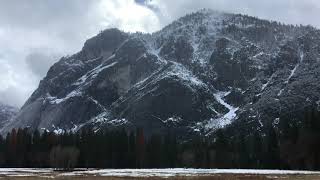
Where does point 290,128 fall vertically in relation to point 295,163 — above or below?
above

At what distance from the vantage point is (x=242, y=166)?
646ft

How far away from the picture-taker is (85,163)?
192 m

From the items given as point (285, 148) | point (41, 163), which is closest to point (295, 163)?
point (285, 148)

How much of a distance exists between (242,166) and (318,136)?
53.1m

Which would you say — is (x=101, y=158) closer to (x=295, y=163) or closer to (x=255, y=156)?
(x=255, y=156)

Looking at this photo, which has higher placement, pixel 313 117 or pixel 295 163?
pixel 313 117

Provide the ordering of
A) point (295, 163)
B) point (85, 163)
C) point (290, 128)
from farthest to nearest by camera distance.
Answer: point (85, 163) < point (290, 128) < point (295, 163)

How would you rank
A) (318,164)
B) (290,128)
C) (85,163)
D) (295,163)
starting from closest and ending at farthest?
1. (318,164)
2. (295,163)
3. (290,128)
4. (85,163)

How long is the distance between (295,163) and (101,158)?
250ft

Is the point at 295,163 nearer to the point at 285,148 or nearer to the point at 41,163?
the point at 285,148

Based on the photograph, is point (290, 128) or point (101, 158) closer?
point (290, 128)

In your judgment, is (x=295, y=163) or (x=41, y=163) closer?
(x=295, y=163)

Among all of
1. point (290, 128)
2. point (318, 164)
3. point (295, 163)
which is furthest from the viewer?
point (290, 128)

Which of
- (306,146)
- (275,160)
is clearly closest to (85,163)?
(275,160)
